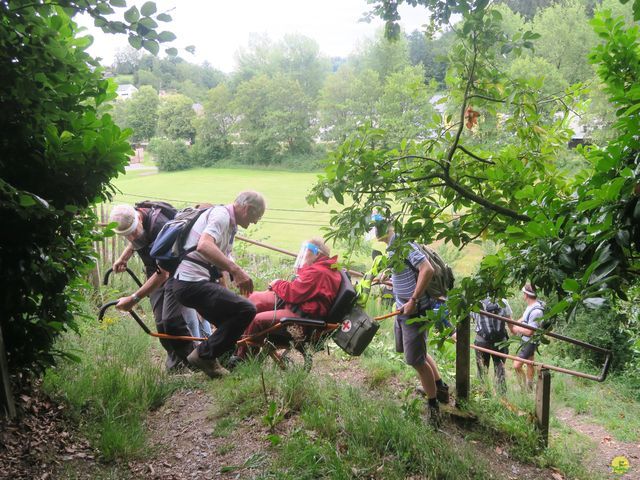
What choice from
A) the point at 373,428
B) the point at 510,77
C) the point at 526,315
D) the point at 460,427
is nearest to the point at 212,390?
the point at 373,428

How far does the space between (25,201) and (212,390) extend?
2.59m

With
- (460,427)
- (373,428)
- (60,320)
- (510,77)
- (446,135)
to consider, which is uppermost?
(510,77)

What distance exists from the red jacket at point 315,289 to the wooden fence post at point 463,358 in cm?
111

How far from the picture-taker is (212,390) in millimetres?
3949

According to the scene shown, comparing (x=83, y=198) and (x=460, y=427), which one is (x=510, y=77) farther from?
(x=460, y=427)

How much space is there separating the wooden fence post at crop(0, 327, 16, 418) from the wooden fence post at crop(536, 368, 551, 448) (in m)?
3.62

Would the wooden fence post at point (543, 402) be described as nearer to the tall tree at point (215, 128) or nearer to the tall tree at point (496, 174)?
the tall tree at point (496, 174)

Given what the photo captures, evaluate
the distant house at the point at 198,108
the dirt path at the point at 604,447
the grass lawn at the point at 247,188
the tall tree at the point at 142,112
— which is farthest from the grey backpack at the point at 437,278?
the distant house at the point at 198,108

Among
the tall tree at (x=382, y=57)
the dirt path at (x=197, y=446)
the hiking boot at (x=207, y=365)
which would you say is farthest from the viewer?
the tall tree at (x=382, y=57)

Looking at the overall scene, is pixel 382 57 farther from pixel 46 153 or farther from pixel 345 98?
pixel 46 153

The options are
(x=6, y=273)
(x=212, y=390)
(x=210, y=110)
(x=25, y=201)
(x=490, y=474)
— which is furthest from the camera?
(x=210, y=110)

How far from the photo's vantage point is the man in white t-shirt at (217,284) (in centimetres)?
389

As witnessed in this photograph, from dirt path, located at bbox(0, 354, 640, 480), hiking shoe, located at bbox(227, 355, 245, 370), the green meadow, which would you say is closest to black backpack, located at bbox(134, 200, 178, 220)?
hiking shoe, located at bbox(227, 355, 245, 370)

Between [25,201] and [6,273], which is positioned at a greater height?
[25,201]
